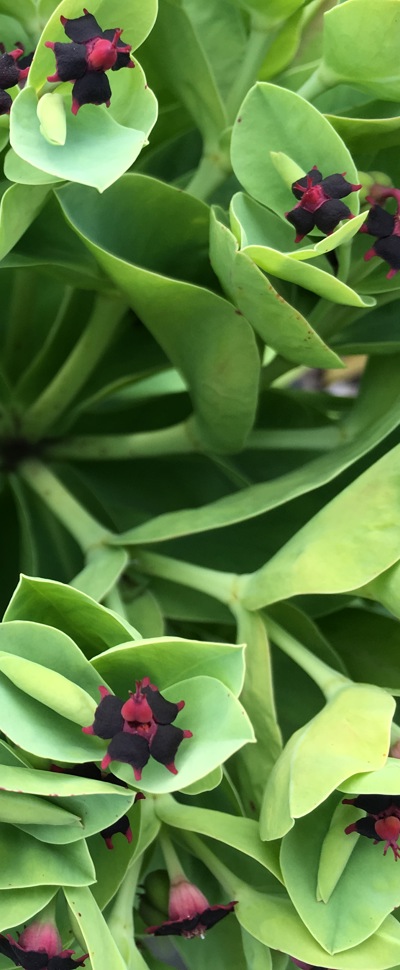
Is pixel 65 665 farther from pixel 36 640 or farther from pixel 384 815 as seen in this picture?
pixel 384 815

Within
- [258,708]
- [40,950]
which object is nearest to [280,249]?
[258,708]

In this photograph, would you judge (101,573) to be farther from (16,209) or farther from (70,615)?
(16,209)

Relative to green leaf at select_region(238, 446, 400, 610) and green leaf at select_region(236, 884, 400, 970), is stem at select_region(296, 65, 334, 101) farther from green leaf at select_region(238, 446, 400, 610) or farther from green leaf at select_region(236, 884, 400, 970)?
green leaf at select_region(236, 884, 400, 970)

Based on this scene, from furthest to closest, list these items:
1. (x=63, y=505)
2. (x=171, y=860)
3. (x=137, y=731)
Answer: (x=63, y=505) < (x=171, y=860) < (x=137, y=731)

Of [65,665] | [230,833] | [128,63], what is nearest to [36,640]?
[65,665]

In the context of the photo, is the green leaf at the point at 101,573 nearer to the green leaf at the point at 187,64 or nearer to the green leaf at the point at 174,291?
the green leaf at the point at 174,291

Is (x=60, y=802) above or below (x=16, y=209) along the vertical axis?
below

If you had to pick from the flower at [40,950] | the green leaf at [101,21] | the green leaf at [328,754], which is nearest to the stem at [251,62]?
the green leaf at [101,21]
